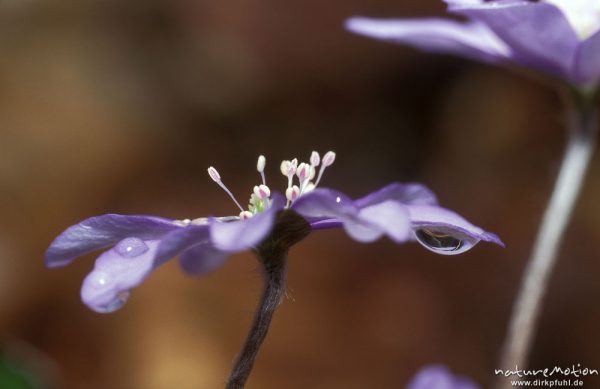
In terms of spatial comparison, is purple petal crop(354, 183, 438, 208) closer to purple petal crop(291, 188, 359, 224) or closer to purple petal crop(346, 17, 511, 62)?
purple petal crop(291, 188, 359, 224)

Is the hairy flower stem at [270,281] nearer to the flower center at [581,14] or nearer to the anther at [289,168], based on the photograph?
the anther at [289,168]

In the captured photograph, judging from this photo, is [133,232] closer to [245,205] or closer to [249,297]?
[249,297]

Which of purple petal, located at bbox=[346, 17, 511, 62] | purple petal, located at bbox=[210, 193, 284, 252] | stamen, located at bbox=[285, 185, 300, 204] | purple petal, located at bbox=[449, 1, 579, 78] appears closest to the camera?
purple petal, located at bbox=[210, 193, 284, 252]

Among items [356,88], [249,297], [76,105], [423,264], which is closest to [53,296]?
[249,297]

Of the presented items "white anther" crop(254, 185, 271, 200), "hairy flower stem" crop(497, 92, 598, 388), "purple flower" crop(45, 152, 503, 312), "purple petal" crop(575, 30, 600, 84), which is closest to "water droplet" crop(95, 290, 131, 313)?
"purple flower" crop(45, 152, 503, 312)

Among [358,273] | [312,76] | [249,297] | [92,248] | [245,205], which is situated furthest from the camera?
[312,76]

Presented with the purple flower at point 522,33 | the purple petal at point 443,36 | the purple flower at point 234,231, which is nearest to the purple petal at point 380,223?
the purple flower at point 234,231

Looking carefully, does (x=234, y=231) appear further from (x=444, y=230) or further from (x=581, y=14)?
(x=581, y=14)
